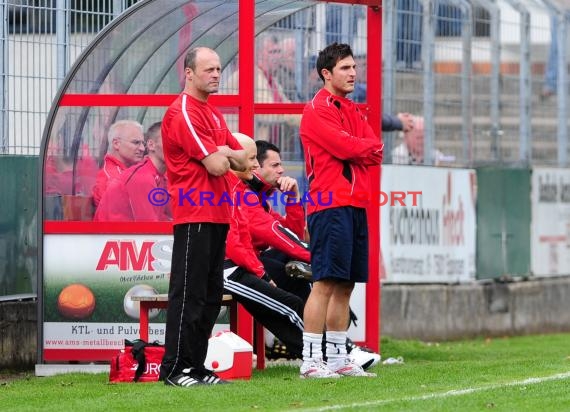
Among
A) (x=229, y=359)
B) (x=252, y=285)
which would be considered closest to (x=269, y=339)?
(x=252, y=285)

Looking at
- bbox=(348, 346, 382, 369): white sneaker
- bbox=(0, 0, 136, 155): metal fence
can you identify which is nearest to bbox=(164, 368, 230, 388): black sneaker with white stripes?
bbox=(348, 346, 382, 369): white sneaker

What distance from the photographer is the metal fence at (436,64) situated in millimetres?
13125

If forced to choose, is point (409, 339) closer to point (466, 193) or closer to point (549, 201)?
point (466, 193)

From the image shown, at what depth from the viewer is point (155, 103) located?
40.3ft

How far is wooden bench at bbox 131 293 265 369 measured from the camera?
11461 millimetres

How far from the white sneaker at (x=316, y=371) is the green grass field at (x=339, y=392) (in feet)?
0.34

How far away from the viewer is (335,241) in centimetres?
1068

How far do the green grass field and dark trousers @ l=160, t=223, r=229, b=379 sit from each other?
25 centimetres

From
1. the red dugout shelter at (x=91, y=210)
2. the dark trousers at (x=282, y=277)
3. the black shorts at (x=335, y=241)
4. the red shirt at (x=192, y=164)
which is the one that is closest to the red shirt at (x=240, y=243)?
the dark trousers at (x=282, y=277)

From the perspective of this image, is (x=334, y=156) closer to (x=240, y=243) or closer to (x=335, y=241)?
(x=335, y=241)

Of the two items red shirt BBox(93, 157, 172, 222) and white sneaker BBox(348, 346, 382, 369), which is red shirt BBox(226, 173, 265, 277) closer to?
white sneaker BBox(348, 346, 382, 369)

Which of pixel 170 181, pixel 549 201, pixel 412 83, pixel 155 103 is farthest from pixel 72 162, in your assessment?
pixel 549 201

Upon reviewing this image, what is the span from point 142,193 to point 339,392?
330 cm

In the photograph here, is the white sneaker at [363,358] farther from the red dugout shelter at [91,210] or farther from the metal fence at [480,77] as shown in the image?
the metal fence at [480,77]
